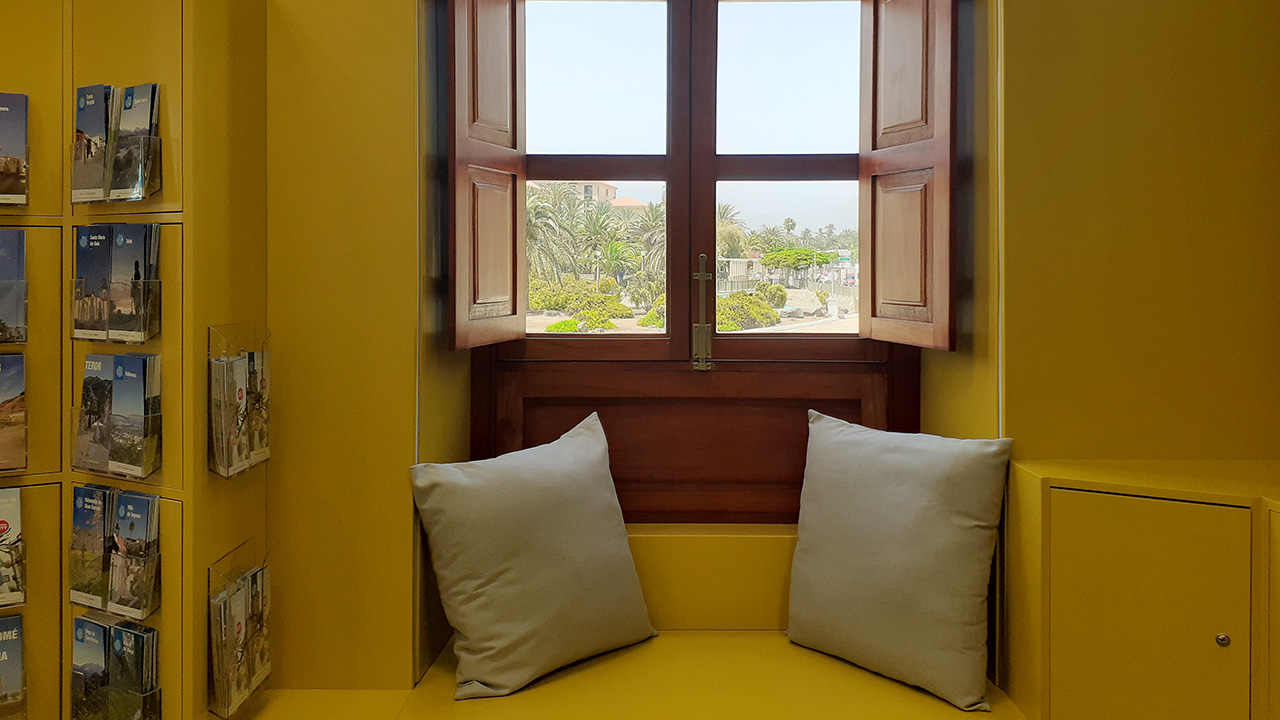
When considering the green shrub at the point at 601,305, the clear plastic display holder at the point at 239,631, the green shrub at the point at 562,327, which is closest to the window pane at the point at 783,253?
the green shrub at the point at 601,305

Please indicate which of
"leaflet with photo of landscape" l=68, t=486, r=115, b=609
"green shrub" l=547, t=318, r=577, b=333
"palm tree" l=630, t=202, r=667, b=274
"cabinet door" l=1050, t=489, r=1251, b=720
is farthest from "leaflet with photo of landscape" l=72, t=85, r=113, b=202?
"cabinet door" l=1050, t=489, r=1251, b=720

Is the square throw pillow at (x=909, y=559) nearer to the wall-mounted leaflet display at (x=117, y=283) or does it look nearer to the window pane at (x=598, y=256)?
the window pane at (x=598, y=256)

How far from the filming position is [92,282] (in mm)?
1718

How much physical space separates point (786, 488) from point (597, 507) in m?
0.65

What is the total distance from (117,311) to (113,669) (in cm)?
76

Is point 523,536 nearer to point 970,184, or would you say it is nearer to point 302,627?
point 302,627

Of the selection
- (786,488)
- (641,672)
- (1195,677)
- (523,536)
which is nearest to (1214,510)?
(1195,677)

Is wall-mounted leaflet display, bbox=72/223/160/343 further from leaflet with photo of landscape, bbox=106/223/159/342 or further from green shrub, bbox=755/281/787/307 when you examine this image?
green shrub, bbox=755/281/787/307

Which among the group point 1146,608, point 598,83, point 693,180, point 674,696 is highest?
point 598,83

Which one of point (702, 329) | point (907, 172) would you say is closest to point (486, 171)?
point (702, 329)

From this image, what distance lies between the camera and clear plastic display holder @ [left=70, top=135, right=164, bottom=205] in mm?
1681

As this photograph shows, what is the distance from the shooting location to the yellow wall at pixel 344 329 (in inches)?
77.4

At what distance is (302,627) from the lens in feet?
6.59

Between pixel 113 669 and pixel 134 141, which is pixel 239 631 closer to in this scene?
pixel 113 669
